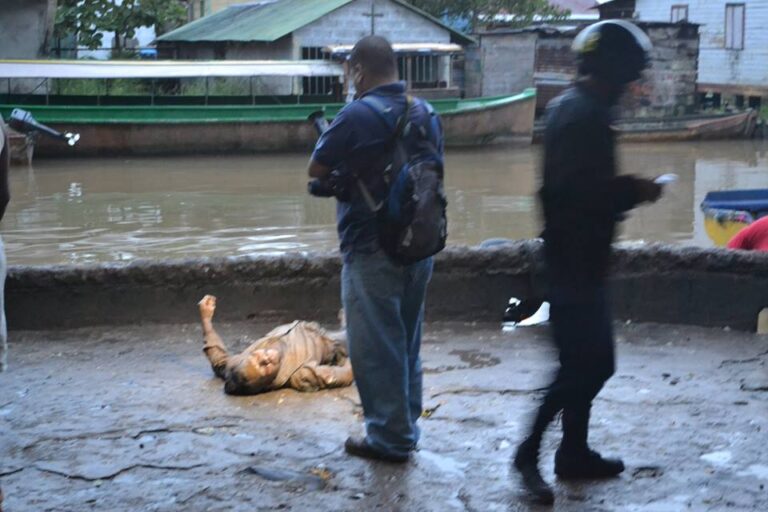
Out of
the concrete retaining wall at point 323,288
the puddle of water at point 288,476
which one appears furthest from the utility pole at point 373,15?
the puddle of water at point 288,476

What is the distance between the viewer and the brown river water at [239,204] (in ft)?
51.8

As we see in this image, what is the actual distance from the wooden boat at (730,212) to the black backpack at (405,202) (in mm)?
7003

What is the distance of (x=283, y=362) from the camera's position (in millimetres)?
4934

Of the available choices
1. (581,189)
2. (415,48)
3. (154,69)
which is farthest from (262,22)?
(581,189)

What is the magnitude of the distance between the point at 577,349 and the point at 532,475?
1.42 ft

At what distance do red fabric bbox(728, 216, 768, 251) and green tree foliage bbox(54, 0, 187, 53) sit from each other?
25.7 metres

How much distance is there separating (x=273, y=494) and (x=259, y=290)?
2684 mm

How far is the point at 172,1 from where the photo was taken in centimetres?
3175

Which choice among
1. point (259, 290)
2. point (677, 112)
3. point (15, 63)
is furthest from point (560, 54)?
point (259, 290)

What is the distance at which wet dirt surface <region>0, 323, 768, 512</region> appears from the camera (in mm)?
3676

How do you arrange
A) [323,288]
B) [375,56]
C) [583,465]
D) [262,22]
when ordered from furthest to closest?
1. [262,22]
2. [323,288]
3. [375,56]
4. [583,465]

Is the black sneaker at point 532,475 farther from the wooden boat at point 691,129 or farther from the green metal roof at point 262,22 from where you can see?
the wooden boat at point 691,129

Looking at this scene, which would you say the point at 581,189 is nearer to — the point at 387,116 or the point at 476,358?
the point at 387,116

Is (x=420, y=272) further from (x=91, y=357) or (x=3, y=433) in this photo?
(x=91, y=357)
